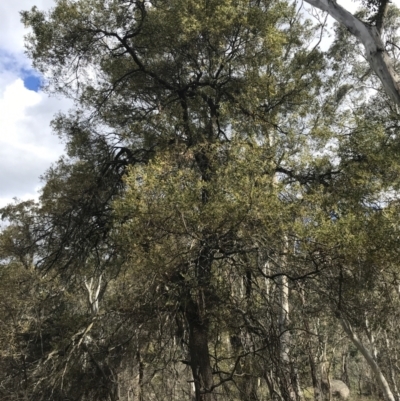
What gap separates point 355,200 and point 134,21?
14.9 feet

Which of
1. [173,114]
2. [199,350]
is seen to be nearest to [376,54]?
[173,114]

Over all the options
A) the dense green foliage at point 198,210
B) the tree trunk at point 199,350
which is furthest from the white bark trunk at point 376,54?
the tree trunk at point 199,350

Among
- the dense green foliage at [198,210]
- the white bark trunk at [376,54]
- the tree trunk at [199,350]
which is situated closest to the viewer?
the dense green foliage at [198,210]

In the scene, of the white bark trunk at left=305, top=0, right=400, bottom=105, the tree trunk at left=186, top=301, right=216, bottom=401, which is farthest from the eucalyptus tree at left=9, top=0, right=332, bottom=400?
the white bark trunk at left=305, top=0, right=400, bottom=105

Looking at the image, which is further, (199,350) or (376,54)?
(199,350)

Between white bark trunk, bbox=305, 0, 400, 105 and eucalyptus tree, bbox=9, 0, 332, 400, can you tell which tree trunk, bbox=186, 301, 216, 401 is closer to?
eucalyptus tree, bbox=9, 0, 332, 400

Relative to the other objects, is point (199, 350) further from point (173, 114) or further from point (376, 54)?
point (376, 54)

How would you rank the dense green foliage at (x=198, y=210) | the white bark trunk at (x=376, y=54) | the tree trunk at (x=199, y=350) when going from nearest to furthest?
the dense green foliage at (x=198, y=210), the white bark trunk at (x=376, y=54), the tree trunk at (x=199, y=350)

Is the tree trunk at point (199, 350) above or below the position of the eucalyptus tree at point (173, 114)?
below

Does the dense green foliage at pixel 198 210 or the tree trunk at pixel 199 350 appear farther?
the tree trunk at pixel 199 350

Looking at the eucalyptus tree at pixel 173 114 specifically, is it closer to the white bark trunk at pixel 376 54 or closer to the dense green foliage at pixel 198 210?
the dense green foliage at pixel 198 210

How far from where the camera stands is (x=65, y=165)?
7.34 metres

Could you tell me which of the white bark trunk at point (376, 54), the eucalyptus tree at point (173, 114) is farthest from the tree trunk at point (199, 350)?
the white bark trunk at point (376, 54)

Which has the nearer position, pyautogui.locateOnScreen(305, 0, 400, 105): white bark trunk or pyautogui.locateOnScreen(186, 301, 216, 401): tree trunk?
pyautogui.locateOnScreen(305, 0, 400, 105): white bark trunk
